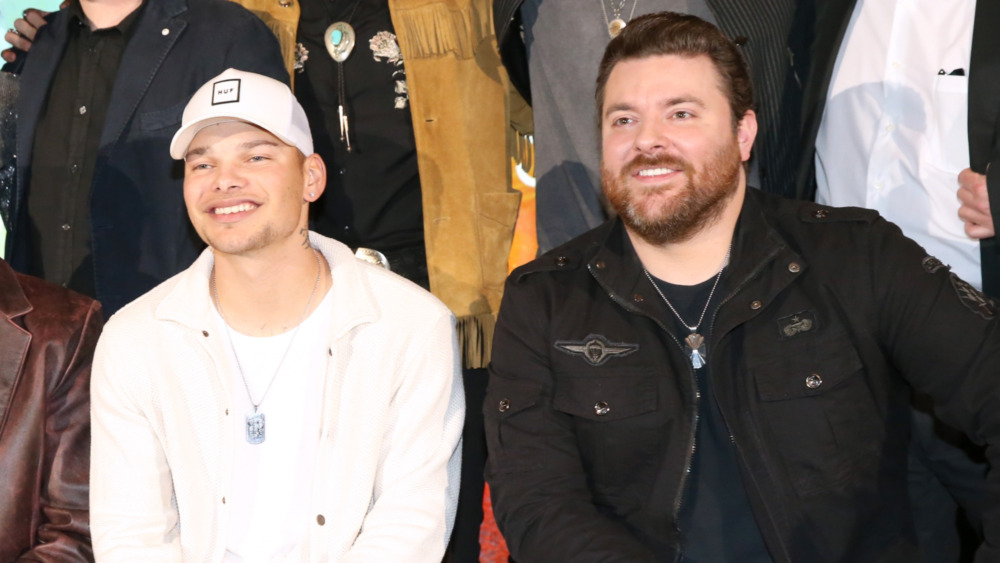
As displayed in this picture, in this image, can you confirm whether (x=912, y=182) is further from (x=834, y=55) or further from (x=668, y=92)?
(x=668, y=92)

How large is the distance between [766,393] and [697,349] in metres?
0.20

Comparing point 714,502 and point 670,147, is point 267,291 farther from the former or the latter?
point 714,502

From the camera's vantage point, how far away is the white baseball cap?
3.23 m

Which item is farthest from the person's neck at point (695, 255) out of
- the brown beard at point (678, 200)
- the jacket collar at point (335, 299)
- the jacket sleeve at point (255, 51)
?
the jacket sleeve at point (255, 51)

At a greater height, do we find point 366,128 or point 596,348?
point 366,128

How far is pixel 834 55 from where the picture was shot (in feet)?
11.4

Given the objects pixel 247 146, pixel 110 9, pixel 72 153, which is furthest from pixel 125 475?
pixel 110 9

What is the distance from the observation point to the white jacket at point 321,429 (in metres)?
3.12

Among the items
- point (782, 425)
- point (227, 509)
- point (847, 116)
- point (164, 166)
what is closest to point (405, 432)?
point (227, 509)

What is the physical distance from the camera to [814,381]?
2.84m

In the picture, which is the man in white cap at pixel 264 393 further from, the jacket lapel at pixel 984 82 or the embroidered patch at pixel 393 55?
the jacket lapel at pixel 984 82

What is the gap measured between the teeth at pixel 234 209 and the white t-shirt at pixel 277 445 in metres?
0.31

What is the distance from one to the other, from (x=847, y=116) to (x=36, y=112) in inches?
99.3

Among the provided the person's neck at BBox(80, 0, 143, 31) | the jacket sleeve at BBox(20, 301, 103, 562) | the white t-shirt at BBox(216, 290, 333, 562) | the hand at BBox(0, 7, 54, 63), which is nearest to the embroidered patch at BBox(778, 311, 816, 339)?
the white t-shirt at BBox(216, 290, 333, 562)
